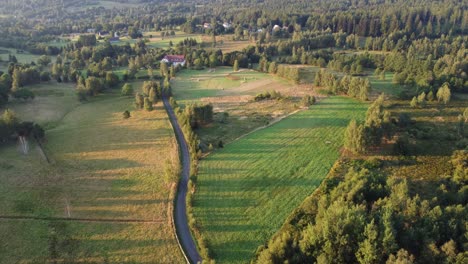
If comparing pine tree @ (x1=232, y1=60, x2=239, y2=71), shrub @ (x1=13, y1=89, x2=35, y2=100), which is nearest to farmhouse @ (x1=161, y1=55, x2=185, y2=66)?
pine tree @ (x1=232, y1=60, x2=239, y2=71)

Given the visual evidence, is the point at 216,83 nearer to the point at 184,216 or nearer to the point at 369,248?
the point at 184,216

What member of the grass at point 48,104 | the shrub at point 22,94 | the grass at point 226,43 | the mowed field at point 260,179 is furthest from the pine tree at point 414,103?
the shrub at point 22,94

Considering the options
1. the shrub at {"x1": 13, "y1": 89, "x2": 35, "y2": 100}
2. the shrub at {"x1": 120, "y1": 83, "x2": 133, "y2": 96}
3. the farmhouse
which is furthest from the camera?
the farmhouse

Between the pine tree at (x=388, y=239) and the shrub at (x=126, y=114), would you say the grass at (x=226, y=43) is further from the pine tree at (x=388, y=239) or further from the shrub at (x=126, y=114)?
the pine tree at (x=388, y=239)

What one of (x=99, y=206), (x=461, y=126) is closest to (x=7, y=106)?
(x=99, y=206)

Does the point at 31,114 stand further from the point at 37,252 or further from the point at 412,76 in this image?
the point at 412,76

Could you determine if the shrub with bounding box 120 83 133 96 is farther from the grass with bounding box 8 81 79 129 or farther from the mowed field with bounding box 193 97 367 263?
the mowed field with bounding box 193 97 367 263

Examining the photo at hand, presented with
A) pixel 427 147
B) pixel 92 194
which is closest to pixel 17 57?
pixel 92 194
